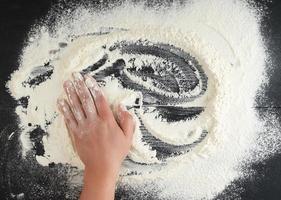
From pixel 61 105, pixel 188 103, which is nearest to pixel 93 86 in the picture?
pixel 61 105

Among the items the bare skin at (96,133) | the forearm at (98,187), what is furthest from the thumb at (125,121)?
the forearm at (98,187)

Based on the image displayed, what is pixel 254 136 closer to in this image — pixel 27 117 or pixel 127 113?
pixel 127 113

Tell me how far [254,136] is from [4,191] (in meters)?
0.65

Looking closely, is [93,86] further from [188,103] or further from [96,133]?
[188,103]

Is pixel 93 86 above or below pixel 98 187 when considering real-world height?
above

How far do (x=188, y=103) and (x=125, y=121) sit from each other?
0.17 metres

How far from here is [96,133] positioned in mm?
1150

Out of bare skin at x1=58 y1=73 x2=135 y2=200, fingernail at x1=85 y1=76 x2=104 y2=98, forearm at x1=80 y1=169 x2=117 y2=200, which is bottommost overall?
forearm at x1=80 y1=169 x2=117 y2=200

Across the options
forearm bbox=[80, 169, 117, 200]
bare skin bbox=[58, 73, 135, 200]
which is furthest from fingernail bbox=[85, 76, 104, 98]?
forearm bbox=[80, 169, 117, 200]

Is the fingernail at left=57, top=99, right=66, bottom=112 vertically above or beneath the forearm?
above

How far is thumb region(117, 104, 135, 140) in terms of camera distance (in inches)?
45.4

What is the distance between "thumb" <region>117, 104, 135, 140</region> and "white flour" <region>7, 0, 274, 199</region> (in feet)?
0.09

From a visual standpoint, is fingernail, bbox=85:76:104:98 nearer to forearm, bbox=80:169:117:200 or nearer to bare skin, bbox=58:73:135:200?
bare skin, bbox=58:73:135:200

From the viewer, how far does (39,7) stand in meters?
1.17
